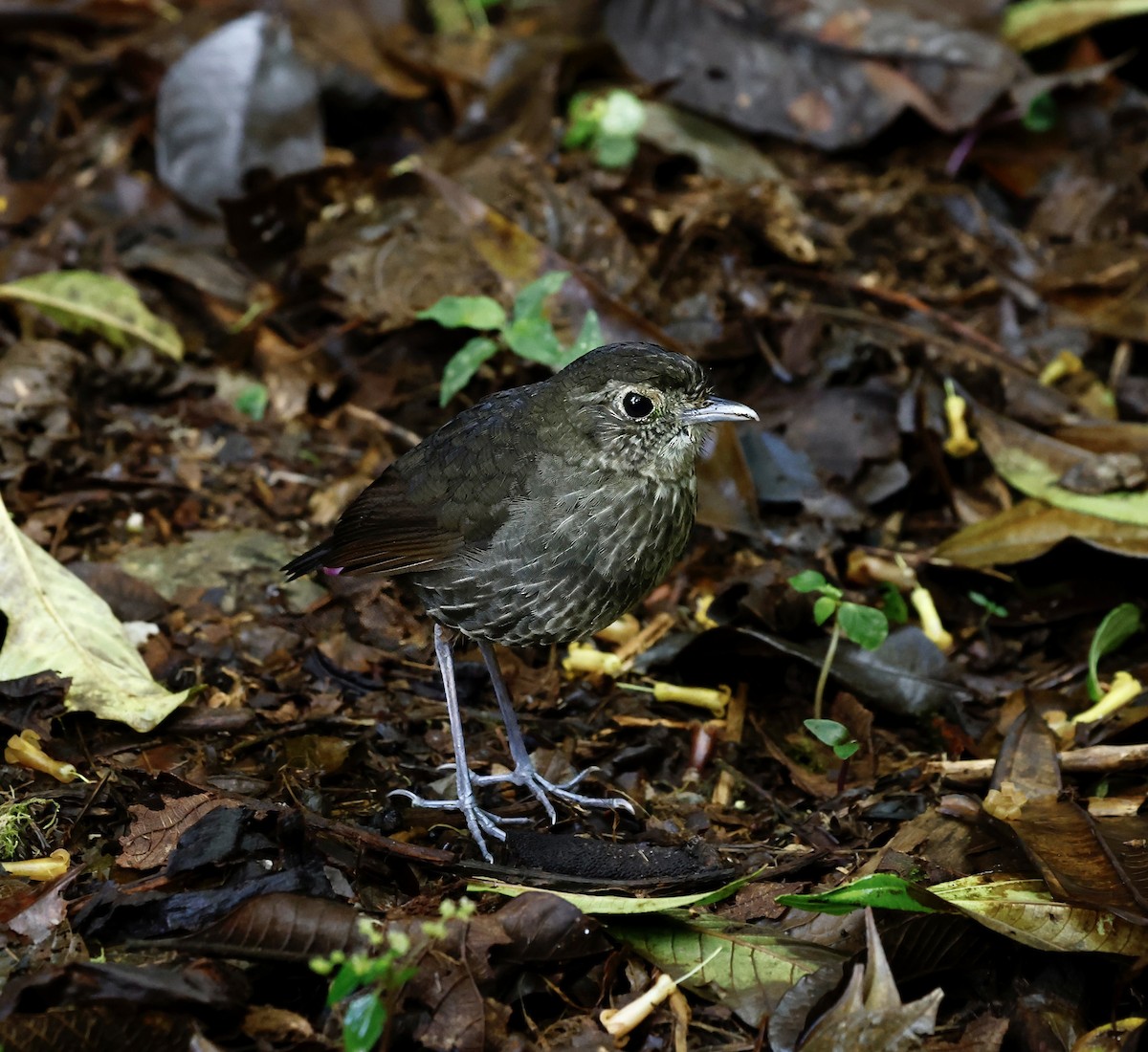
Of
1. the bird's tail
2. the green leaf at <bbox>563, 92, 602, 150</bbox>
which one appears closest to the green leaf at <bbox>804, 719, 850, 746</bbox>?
the bird's tail

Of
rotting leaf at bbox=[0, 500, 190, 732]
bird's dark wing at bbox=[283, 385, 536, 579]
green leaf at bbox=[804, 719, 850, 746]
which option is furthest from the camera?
bird's dark wing at bbox=[283, 385, 536, 579]

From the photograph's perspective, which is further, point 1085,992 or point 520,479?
point 520,479

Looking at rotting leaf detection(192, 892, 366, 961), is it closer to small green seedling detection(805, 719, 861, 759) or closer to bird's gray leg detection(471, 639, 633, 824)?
bird's gray leg detection(471, 639, 633, 824)

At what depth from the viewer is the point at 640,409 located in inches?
165

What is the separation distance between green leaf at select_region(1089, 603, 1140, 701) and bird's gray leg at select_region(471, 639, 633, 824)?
1693 millimetres

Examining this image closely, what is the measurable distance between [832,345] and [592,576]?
2.47 metres

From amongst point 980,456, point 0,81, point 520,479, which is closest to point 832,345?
point 980,456

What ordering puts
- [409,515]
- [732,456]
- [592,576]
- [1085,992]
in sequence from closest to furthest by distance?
[1085,992] → [592,576] → [409,515] → [732,456]

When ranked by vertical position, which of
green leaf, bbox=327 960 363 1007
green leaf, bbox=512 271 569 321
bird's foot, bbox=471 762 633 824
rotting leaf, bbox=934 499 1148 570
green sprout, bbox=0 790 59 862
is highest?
green leaf, bbox=512 271 569 321

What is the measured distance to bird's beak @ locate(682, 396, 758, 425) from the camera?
13.8 ft

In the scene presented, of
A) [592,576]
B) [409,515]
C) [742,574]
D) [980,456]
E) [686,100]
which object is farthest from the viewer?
[686,100]

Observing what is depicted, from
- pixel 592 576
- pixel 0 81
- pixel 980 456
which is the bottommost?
pixel 980 456

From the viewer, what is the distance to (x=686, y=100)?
7043mm

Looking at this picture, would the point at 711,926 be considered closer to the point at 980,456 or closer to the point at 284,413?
the point at 980,456
